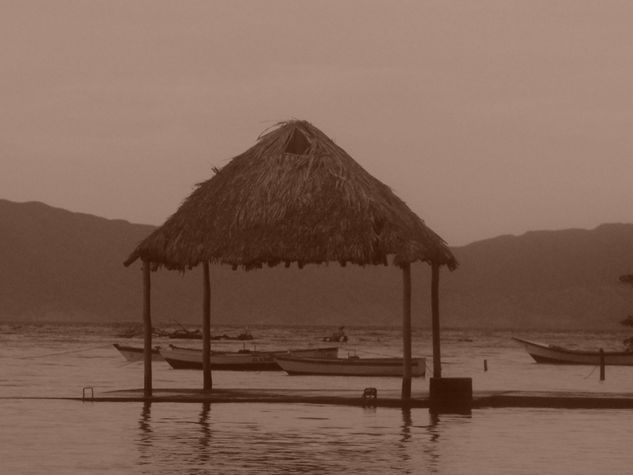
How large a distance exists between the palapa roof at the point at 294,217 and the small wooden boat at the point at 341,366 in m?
21.9

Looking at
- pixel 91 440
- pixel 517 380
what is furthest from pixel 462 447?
pixel 517 380

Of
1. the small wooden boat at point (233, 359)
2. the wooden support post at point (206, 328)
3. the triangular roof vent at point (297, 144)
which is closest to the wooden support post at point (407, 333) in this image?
the triangular roof vent at point (297, 144)

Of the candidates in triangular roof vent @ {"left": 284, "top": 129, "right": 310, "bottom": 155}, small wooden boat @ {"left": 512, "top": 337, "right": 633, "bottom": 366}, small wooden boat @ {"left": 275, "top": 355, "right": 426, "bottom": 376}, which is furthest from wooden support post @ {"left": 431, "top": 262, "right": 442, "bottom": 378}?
small wooden boat @ {"left": 512, "top": 337, "right": 633, "bottom": 366}

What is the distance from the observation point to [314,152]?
31750 mm

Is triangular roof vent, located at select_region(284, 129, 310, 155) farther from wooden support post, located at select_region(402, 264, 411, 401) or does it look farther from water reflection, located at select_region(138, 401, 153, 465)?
water reflection, located at select_region(138, 401, 153, 465)

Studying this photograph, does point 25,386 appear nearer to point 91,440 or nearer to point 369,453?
point 91,440

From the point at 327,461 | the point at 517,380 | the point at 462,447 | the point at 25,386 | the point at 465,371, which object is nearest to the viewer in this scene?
the point at 327,461

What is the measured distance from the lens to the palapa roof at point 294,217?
99.8 ft

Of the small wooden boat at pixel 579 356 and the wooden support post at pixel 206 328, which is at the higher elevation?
the wooden support post at pixel 206 328

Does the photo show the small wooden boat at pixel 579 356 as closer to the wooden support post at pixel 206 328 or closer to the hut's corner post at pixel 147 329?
the wooden support post at pixel 206 328

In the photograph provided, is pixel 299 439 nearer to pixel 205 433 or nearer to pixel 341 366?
pixel 205 433

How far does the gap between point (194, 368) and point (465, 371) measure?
61.8 ft

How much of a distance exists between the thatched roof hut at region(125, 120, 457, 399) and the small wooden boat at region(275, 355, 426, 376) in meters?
21.6

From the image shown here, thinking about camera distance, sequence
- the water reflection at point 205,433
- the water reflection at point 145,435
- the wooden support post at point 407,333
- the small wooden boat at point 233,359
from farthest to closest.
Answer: the small wooden boat at point 233,359
the wooden support post at point 407,333
the water reflection at point 205,433
the water reflection at point 145,435
